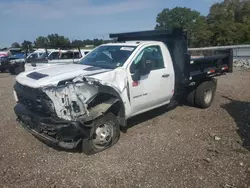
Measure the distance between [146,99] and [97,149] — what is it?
1555mm

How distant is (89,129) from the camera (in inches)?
171

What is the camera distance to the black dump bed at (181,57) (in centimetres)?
639

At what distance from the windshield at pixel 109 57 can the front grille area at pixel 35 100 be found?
1.52m

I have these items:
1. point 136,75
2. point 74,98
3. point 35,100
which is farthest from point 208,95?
point 35,100

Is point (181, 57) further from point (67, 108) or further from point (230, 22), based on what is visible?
point (230, 22)

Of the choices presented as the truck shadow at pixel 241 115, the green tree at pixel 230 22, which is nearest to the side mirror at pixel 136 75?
the truck shadow at pixel 241 115

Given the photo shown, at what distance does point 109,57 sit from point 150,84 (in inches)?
41.4

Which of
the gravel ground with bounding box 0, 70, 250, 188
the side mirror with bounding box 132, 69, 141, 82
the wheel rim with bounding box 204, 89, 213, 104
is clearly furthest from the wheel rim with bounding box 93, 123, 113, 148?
the wheel rim with bounding box 204, 89, 213, 104

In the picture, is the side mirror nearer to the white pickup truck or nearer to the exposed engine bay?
the white pickup truck

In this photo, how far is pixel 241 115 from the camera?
6.65 metres

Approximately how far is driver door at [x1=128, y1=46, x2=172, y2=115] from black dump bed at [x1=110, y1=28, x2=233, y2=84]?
579 mm

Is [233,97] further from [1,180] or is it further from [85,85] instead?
[1,180]

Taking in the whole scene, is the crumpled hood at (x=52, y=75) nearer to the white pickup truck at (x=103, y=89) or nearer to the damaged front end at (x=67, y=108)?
the white pickup truck at (x=103, y=89)

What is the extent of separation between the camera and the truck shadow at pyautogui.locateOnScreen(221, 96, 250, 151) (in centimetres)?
528
